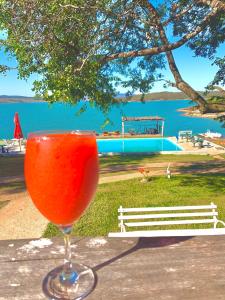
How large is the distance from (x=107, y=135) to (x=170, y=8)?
32441 millimetres

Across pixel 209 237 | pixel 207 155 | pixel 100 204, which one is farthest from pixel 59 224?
pixel 207 155

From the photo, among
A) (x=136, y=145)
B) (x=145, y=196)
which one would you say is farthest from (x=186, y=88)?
(x=136, y=145)

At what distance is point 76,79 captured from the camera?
7.72 meters

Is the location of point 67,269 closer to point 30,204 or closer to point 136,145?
point 30,204

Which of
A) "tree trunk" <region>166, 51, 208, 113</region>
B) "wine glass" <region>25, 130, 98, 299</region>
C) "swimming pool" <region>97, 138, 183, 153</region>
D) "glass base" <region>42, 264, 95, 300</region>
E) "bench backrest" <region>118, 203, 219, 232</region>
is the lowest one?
"swimming pool" <region>97, 138, 183, 153</region>

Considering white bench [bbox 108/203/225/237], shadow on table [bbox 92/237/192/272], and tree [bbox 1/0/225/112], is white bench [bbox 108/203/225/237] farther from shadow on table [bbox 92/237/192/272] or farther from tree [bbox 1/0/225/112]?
tree [bbox 1/0/225/112]

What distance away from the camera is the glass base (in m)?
1.27

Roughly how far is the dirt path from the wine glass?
27.1 feet

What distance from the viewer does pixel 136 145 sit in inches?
1442

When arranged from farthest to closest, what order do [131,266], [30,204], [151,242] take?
[30,204], [151,242], [131,266]

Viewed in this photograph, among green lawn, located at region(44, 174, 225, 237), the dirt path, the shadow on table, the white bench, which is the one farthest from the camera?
green lawn, located at region(44, 174, 225, 237)

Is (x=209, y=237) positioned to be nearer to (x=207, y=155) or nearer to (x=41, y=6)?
(x=41, y=6)

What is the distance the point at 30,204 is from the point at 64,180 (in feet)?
37.6

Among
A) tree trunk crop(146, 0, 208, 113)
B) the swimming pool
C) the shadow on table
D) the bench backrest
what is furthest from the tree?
the swimming pool
